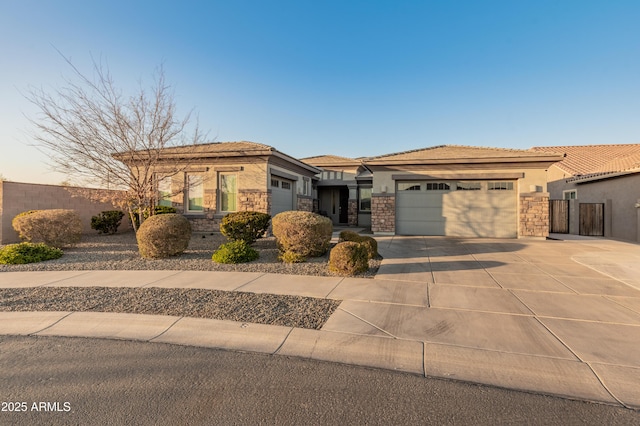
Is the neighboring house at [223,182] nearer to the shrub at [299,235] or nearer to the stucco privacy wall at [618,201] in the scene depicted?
the shrub at [299,235]

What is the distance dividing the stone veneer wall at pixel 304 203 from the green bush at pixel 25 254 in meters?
10.9

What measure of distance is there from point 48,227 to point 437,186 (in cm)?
1563

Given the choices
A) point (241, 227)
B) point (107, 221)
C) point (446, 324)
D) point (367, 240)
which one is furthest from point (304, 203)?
point (446, 324)

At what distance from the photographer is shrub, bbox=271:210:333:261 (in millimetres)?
8078

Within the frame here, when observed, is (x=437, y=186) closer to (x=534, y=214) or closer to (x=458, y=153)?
(x=458, y=153)

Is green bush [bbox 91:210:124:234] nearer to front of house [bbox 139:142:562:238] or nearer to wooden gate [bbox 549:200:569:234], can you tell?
front of house [bbox 139:142:562:238]

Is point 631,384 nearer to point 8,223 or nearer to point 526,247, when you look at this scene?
point 526,247

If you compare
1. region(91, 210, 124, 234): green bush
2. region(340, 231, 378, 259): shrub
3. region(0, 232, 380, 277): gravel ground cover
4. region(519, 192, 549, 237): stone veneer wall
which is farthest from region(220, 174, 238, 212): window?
region(519, 192, 549, 237): stone veneer wall

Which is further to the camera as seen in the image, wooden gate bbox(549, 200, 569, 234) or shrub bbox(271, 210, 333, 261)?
wooden gate bbox(549, 200, 569, 234)

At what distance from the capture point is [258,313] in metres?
4.61

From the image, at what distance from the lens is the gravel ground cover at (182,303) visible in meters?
4.52

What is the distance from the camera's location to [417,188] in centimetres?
1478

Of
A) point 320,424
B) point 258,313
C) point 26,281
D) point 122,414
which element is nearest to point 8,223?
point 26,281

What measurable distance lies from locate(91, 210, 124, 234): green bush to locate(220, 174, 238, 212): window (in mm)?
4802
